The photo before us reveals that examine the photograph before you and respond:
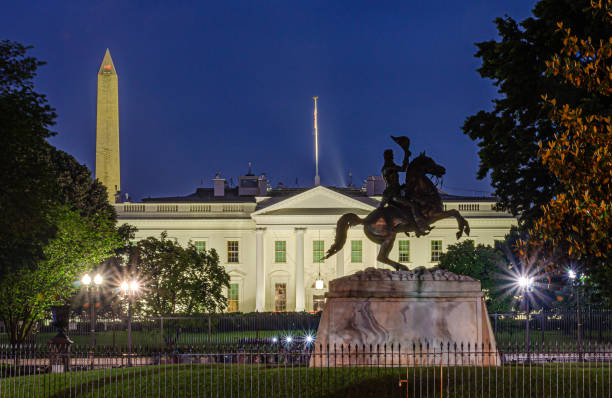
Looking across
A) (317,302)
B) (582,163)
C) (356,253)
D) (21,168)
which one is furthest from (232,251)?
(582,163)

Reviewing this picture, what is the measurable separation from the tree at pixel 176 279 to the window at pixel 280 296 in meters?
23.9

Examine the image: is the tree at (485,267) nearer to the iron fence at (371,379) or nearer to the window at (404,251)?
the window at (404,251)

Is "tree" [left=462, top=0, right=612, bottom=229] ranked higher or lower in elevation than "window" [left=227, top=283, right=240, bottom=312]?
higher

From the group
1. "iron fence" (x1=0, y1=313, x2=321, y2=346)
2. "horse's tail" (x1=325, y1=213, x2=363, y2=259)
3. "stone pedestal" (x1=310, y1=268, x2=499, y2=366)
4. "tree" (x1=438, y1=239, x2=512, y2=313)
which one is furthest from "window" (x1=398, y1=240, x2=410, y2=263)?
"stone pedestal" (x1=310, y1=268, x2=499, y2=366)

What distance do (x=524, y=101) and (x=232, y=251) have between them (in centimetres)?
4945

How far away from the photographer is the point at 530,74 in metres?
20.1

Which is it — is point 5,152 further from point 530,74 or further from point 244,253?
point 244,253

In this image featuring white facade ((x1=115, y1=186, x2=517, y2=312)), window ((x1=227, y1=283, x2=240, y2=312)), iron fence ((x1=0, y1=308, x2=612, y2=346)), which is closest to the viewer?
iron fence ((x1=0, y1=308, x2=612, y2=346))

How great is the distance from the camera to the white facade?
2517 inches

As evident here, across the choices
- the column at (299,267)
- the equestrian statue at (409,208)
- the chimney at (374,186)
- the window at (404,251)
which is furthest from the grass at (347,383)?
the chimney at (374,186)

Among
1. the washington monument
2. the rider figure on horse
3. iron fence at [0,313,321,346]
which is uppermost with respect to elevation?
the washington monument

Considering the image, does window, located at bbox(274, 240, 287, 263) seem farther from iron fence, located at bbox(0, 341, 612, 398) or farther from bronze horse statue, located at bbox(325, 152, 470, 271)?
iron fence, located at bbox(0, 341, 612, 398)

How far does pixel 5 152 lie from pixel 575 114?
1715cm

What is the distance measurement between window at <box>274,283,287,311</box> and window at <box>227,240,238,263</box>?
13.9ft
